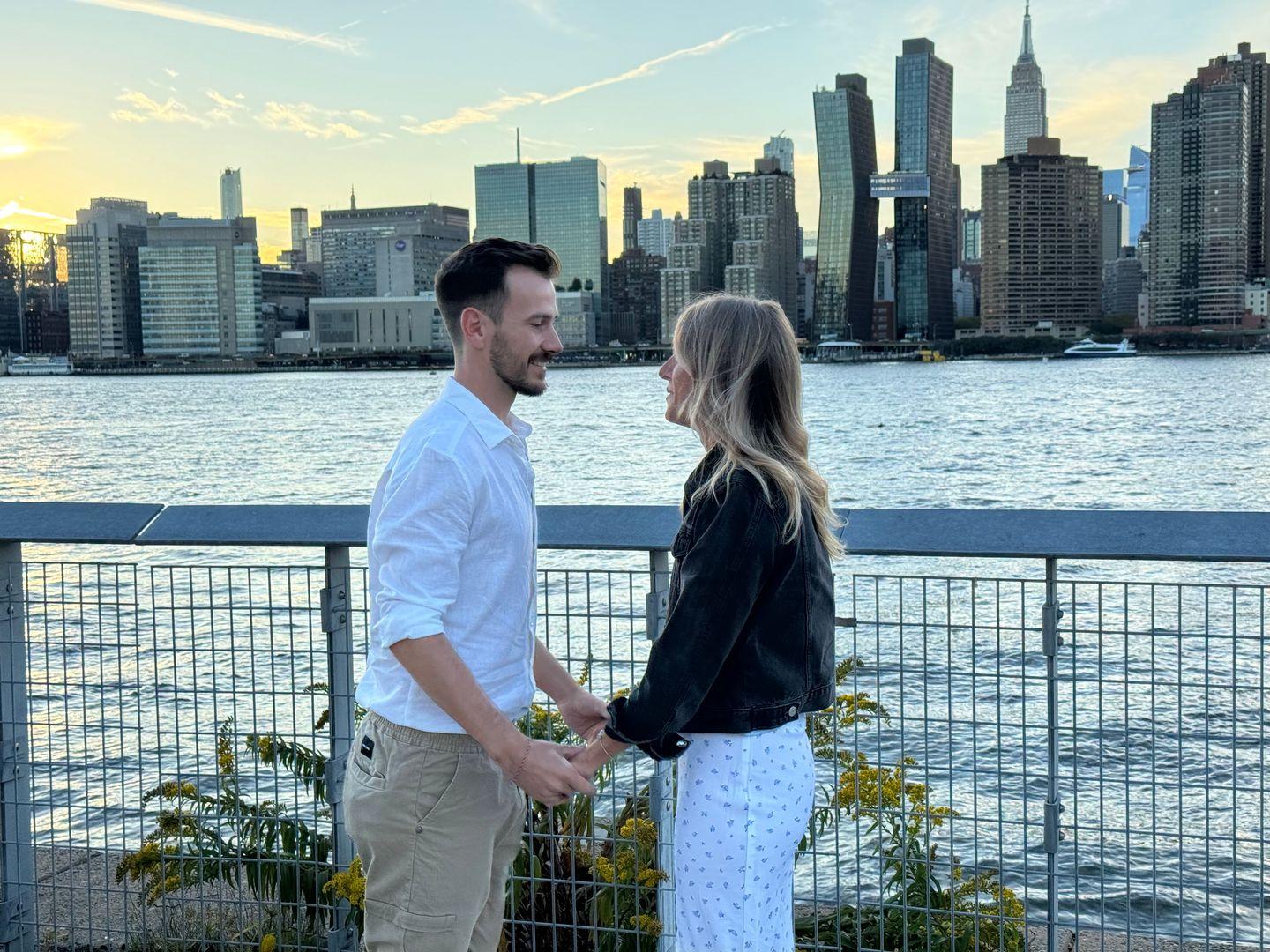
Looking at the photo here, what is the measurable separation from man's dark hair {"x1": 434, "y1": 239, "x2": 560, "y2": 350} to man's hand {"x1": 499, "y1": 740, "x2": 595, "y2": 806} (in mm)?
768

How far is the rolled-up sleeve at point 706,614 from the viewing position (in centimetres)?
213

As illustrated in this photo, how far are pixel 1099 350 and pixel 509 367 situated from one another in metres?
157

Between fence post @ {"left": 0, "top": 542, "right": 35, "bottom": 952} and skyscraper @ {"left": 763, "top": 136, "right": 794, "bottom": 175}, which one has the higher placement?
skyscraper @ {"left": 763, "top": 136, "right": 794, "bottom": 175}

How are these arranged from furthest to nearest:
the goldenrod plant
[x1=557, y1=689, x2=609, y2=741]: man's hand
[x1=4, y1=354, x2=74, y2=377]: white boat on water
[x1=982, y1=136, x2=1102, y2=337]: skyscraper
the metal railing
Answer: [x1=982, y1=136, x2=1102, y2=337]: skyscraper < [x1=4, y1=354, x2=74, y2=377]: white boat on water < the goldenrod plant < the metal railing < [x1=557, y1=689, x2=609, y2=741]: man's hand

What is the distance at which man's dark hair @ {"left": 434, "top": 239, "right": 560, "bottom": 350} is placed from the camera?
7.84 ft

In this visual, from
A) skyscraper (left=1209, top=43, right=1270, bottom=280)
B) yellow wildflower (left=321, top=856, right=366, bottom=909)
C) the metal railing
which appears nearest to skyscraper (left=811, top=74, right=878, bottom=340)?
skyscraper (left=1209, top=43, right=1270, bottom=280)

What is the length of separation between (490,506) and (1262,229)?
18607 cm

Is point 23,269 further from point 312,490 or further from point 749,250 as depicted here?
point 312,490

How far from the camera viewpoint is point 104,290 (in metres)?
167

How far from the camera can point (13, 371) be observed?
5984 inches

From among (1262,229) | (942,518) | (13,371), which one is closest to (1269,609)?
(942,518)

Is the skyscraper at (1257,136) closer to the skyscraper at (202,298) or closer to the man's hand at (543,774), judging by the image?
the skyscraper at (202,298)

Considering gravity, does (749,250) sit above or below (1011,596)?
above

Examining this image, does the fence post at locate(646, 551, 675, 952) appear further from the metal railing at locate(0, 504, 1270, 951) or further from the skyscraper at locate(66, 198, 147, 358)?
the skyscraper at locate(66, 198, 147, 358)
